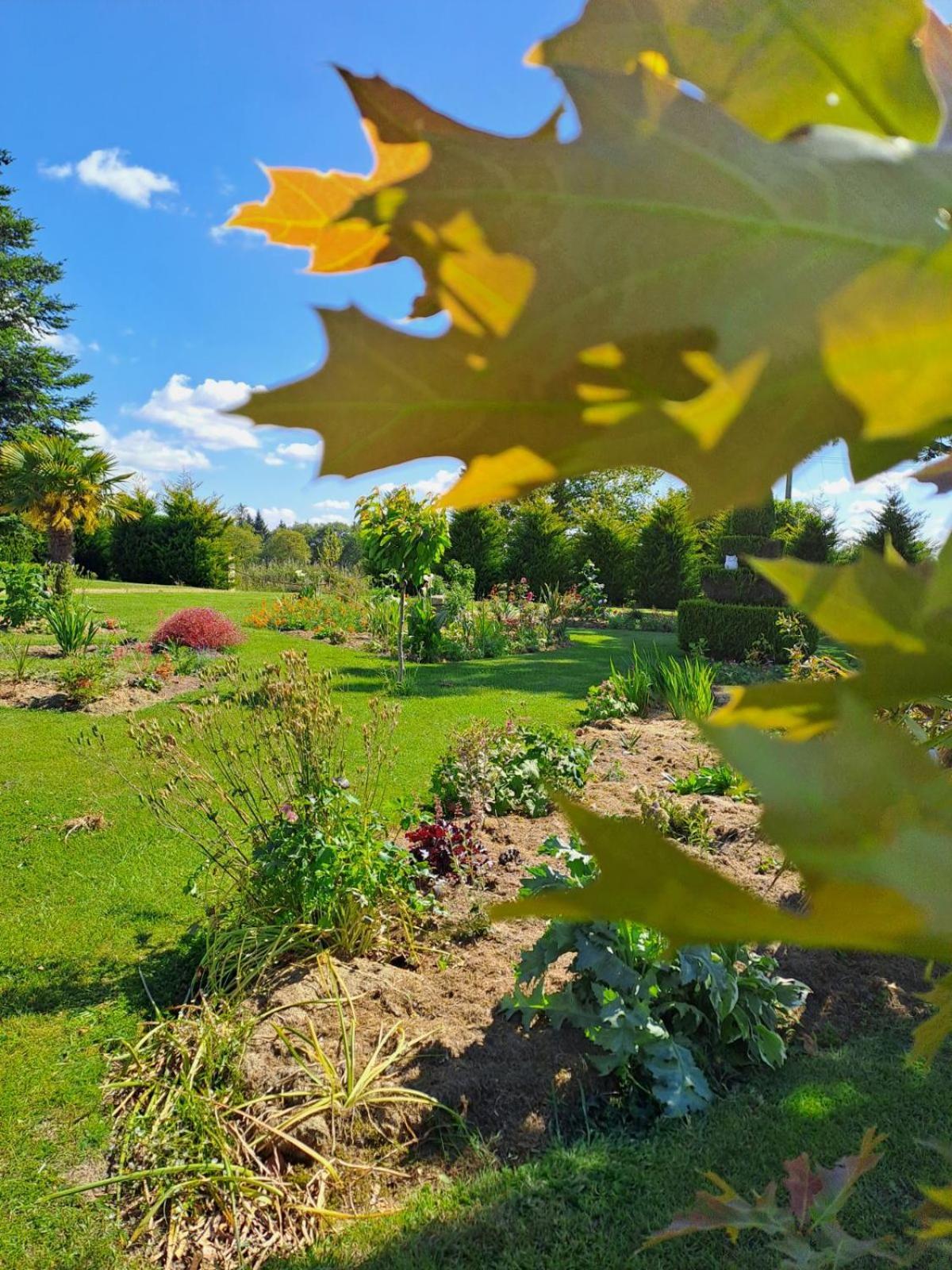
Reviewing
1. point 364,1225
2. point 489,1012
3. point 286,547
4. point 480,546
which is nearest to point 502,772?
point 489,1012

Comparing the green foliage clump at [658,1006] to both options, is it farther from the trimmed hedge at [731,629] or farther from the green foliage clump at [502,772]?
the trimmed hedge at [731,629]

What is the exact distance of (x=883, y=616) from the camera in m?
0.20

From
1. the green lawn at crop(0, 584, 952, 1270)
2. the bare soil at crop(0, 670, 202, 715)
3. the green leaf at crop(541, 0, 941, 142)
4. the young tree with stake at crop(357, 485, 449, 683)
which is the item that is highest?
the young tree with stake at crop(357, 485, 449, 683)

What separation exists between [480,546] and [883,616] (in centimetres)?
1988

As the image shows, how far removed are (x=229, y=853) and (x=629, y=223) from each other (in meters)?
4.95

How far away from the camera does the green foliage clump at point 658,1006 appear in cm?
280

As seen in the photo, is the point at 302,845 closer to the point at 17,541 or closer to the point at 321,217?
the point at 321,217

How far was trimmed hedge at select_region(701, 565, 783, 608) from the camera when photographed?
12.8 meters

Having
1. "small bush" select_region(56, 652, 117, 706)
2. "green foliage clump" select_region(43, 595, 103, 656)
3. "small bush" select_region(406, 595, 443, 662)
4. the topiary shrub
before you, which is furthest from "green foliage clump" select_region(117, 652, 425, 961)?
the topiary shrub

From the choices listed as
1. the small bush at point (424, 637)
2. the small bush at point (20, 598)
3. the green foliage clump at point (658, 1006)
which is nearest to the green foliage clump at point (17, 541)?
the small bush at point (20, 598)

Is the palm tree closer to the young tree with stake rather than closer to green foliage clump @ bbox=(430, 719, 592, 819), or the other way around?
the young tree with stake

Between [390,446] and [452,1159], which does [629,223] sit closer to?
[390,446]

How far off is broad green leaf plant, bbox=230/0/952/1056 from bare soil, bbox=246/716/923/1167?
2455 mm

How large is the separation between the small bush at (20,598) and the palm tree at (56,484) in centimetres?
562
